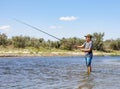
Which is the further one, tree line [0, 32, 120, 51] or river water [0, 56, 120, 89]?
tree line [0, 32, 120, 51]

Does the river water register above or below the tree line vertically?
below

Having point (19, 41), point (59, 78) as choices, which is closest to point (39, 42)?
point (19, 41)

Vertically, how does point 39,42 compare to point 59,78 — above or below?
above

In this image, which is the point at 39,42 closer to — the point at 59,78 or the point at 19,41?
the point at 19,41

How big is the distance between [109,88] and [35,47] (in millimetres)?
69406

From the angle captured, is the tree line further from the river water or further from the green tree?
the river water

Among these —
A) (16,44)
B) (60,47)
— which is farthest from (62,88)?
(60,47)

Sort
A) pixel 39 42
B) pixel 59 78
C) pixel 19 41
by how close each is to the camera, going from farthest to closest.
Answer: pixel 39 42 → pixel 19 41 → pixel 59 78

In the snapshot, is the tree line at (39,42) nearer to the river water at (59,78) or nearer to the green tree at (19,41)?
the green tree at (19,41)

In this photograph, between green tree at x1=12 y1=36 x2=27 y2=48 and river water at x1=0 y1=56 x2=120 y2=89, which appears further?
green tree at x1=12 y1=36 x2=27 y2=48

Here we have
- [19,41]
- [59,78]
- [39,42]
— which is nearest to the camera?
[59,78]

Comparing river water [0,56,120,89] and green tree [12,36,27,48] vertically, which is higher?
green tree [12,36,27,48]

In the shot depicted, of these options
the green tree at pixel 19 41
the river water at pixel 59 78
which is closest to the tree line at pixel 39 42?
the green tree at pixel 19 41

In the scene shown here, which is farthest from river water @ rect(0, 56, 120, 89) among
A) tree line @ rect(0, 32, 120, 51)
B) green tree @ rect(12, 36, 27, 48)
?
green tree @ rect(12, 36, 27, 48)
